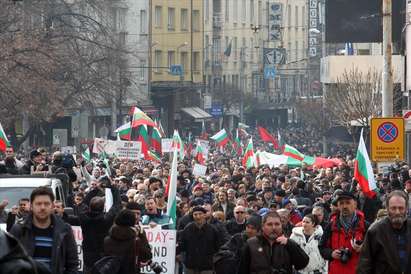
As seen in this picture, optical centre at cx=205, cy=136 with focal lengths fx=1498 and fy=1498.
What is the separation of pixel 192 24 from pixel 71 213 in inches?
2803

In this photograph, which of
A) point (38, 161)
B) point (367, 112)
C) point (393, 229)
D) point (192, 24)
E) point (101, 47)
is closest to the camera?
point (393, 229)

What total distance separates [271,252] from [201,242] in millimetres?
4329

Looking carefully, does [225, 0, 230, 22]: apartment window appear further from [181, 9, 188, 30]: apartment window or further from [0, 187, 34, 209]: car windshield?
[0, 187, 34, 209]: car windshield

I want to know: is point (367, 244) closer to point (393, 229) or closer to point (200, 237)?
point (393, 229)

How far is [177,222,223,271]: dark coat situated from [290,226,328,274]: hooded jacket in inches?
33.3

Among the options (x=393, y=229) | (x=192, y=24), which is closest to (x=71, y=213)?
(x=393, y=229)

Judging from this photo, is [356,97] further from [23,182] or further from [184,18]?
[184,18]

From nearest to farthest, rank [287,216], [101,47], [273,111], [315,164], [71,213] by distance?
[71,213] → [287,216] → [315,164] → [101,47] → [273,111]

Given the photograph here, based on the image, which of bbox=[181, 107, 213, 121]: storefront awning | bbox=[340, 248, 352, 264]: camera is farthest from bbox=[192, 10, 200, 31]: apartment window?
bbox=[340, 248, 352, 264]: camera

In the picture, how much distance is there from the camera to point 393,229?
392 inches

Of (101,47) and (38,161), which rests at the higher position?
(101,47)

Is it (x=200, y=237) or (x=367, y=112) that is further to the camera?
(x=367, y=112)

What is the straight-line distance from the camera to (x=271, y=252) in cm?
1136

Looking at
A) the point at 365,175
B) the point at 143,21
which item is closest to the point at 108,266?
the point at 365,175
